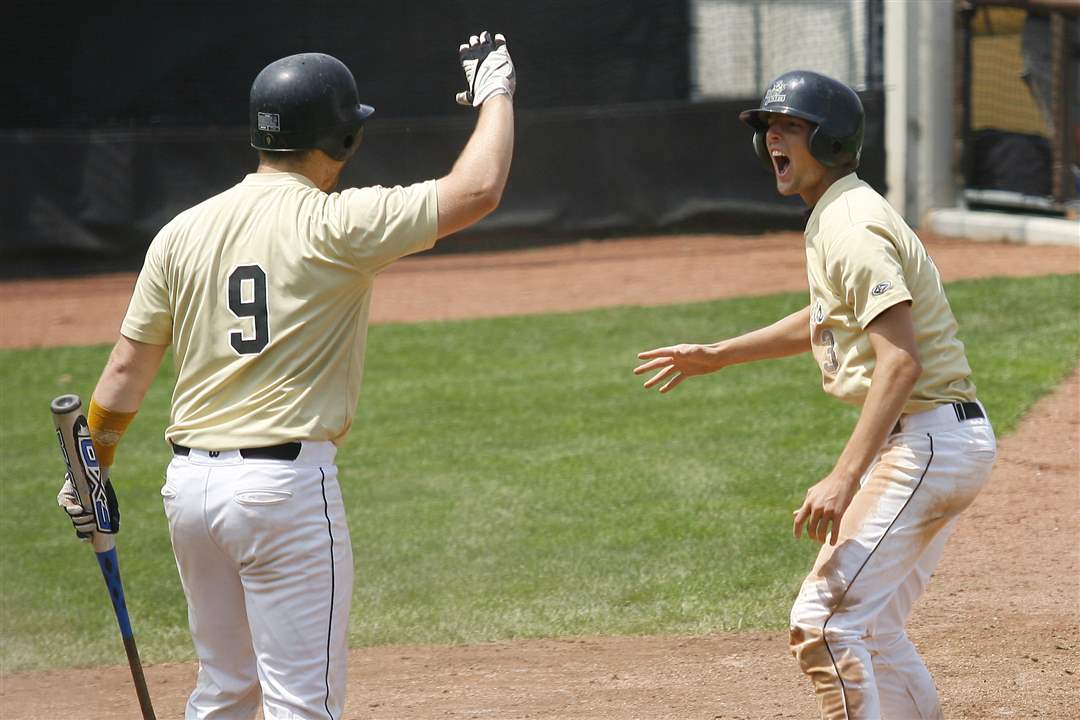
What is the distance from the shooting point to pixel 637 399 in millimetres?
9695

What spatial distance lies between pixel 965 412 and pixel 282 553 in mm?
1834

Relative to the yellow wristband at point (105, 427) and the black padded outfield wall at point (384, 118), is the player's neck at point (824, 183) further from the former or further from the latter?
the black padded outfield wall at point (384, 118)

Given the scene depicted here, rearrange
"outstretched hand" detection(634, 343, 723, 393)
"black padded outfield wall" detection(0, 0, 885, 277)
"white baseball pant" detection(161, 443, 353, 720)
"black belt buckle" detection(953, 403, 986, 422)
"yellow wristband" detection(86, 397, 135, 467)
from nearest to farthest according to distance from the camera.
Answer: "white baseball pant" detection(161, 443, 353, 720) → "black belt buckle" detection(953, 403, 986, 422) → "yellow wristband" detection(86, 397, 135, 467) → "outstretched hand" detection(634, 343, 723, 393) → "black padded outfield wall" detection(0, 0, 885, 277)

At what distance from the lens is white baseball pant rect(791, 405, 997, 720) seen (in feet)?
11.2

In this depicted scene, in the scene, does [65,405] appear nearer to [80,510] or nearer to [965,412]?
[80,510]

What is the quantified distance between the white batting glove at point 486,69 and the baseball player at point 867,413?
2.45ft

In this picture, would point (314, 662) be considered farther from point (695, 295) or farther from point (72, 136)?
point (72, 136)

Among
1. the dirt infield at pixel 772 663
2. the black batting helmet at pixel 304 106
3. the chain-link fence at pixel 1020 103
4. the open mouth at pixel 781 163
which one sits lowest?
the dirt infield at pixel 772 663

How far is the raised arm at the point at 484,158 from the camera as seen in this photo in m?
3.20

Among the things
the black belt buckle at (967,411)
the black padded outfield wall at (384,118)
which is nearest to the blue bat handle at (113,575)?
the black belt buckle at (967,411)

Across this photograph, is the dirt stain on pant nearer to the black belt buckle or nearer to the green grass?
the black belt buckle

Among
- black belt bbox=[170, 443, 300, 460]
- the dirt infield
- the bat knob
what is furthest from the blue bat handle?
the dirt infield

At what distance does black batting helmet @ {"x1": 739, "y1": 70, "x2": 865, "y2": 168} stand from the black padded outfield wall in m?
12.2

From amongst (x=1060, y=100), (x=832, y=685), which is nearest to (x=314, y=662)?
(x=832, y=685)
